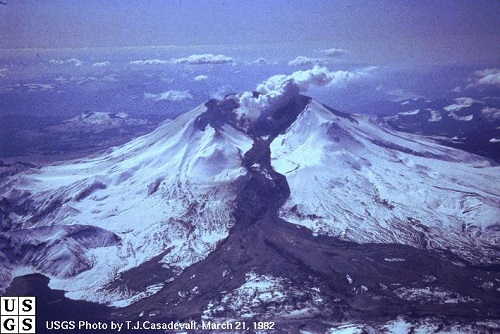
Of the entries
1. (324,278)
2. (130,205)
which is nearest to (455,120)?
(130,205)

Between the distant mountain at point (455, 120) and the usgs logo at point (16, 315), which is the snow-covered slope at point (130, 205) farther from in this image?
the distant mountain at point (455, 120)

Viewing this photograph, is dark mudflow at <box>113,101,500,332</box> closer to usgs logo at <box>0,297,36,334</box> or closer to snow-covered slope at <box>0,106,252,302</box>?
snow-covered slope at <box>0,106,252,302</box>

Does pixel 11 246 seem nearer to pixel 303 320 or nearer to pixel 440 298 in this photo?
pixel 303 320

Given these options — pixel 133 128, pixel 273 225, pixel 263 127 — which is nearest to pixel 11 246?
pixel 273 225

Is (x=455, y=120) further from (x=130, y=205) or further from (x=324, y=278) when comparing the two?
(x=324, y=278)

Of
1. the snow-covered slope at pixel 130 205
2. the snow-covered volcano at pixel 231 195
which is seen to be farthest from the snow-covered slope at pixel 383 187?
the snow-covered slope at pixel 130 205
